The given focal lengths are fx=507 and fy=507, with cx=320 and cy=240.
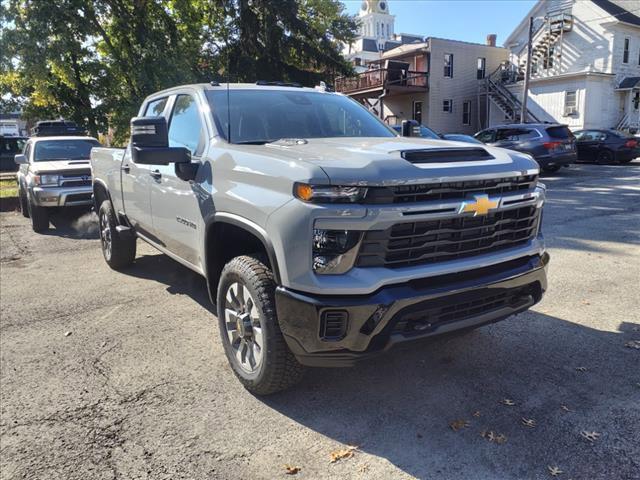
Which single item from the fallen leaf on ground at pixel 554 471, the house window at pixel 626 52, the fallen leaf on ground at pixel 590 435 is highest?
the house window at pixel 626 52

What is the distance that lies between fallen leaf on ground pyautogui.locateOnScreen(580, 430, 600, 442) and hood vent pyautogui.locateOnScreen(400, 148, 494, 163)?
5.32 feet

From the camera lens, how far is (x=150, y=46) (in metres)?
18.7

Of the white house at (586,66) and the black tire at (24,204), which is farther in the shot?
the white house at (586,66)

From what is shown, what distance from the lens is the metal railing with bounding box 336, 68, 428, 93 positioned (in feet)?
104

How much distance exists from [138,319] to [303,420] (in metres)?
2.34

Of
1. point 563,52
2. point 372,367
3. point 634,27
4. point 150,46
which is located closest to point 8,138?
point 150,46

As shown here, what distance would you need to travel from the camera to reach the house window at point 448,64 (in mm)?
33531

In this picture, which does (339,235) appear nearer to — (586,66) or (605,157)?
(605,157)

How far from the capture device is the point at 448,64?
33719 mm

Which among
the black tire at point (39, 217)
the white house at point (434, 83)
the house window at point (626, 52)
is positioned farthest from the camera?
the white house at point (434, 83)

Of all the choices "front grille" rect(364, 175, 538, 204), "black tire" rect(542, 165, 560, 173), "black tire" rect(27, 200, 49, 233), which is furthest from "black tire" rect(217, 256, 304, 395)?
"black tire" rect(542, 165, 560, 173)

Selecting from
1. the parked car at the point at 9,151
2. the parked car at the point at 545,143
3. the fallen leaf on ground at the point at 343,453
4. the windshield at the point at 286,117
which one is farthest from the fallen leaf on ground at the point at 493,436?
the parked car at the point at 9,151

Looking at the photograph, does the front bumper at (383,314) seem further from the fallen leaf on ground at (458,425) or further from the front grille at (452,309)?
the fallen leaf on ground at (458,425)

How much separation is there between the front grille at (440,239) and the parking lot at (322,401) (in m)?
0.53
